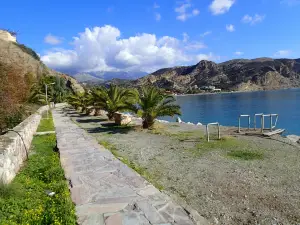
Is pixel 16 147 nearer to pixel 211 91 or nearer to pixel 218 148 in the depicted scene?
pixel 218 148

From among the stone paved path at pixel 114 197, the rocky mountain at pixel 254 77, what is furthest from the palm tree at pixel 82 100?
the rocky mountain at pixel 254 77

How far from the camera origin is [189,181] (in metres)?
6.52

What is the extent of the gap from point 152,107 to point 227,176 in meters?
9.53

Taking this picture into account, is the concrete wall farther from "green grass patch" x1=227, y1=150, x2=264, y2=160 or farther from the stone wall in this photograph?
"green grass patch" x1=227, y1=150, x2=264, y2=160

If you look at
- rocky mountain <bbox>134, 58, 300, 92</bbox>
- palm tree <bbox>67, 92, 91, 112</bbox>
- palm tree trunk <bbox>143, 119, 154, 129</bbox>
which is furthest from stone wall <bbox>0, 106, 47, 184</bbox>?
rocky mountain <bbox>134, 58, 300, 92</bbox>

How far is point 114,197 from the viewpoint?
16.9 ft

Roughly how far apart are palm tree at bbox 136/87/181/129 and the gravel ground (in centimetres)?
413

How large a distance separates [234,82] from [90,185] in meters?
172

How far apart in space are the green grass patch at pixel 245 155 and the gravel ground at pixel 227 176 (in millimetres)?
91

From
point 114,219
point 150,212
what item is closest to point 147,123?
point 150,212

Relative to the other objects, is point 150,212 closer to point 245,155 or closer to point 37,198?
point 37,198

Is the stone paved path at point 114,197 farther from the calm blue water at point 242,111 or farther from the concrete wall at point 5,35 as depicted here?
the concrete wall at point 5,35

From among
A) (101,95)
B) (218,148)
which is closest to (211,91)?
(101,95)

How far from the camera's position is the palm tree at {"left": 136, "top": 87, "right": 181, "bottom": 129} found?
52.6 ft
